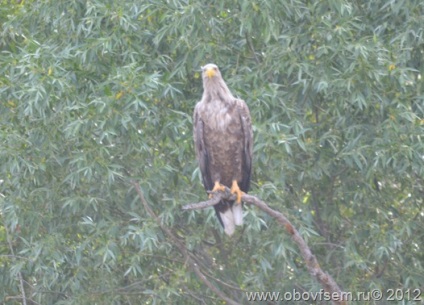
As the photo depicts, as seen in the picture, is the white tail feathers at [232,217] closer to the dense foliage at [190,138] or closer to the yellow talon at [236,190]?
the yellow talon at [236,190]

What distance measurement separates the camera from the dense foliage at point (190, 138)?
6.91 meters

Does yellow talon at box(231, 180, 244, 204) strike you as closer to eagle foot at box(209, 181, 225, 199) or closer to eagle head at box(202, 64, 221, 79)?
eagle foot at box(209, 181, 225, 199)

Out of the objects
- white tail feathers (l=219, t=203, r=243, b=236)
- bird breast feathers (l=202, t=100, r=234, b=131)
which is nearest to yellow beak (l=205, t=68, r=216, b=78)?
bird breast feathers (l=202, t=100, r=234, b=131)

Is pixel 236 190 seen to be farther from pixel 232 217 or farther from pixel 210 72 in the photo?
pixel 210 72

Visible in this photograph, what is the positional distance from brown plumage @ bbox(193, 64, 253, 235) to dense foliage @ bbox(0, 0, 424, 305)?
5.8 inches

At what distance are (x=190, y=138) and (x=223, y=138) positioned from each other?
414mm

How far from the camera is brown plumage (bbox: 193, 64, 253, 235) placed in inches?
262

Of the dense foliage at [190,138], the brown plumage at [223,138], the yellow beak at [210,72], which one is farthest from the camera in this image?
the dense foliage at [190,138]

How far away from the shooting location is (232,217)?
6.71m

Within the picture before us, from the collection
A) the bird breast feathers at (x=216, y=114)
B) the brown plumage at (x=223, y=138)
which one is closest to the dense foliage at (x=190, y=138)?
the brown plumage at (x=223, y=138)

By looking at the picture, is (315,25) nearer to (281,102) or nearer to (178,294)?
(281,102)

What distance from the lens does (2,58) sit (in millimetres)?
7438

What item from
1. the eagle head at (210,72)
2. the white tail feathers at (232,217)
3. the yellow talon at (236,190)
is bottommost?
the white tail feathers at (232,217)

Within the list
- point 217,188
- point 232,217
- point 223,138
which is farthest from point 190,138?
point 232,217
